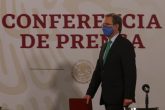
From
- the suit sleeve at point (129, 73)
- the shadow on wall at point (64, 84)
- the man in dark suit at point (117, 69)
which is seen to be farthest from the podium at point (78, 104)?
the shadow on wall at point (64, 84)

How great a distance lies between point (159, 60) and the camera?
5137 mm

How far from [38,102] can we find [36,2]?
1050 mm

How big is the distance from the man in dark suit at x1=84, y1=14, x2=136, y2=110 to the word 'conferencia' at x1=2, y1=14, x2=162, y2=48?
1.02m

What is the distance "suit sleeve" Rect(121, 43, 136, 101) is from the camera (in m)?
3.93

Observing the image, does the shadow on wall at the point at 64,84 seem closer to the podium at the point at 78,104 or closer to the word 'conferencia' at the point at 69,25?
the word 'conferencia' at the point at 69,25

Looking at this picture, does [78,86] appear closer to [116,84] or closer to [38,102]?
[38,102]

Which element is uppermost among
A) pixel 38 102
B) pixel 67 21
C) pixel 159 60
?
pixel 67 21

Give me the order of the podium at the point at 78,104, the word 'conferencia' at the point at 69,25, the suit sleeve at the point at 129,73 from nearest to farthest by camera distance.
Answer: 1. the suit sleeve at the point at 129,73
2. the podium at the point at 78,104
3. the word 'conferencia' at the point at 69,25

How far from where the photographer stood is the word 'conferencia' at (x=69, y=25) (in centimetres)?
512

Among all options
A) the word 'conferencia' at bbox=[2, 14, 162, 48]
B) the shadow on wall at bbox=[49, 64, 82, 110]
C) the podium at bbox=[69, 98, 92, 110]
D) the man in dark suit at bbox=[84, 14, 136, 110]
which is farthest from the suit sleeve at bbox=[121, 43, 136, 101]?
the shadow on wall at bbox=[49, 64, 82, 110]

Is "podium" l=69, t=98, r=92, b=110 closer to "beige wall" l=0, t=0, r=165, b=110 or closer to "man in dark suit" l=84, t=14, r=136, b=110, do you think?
"man in dark suit" l=84, t=14, r=136, b=110

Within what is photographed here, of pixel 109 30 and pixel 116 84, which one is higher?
pixel 109 30

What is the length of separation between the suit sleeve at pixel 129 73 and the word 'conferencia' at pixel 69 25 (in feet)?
3.72

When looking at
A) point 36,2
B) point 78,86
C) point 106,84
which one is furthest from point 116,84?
point 36,2
